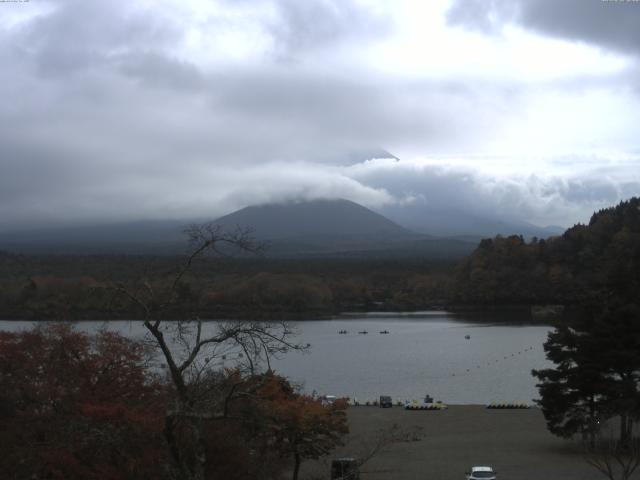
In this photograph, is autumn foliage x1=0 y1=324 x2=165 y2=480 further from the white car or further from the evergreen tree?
the evergreen tree

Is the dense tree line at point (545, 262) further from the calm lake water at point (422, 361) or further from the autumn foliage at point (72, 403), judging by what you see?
the autumn foliage at point (72, 403)

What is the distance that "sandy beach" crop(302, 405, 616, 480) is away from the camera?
14.0 meters

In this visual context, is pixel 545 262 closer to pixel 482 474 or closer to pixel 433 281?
pixel 433 281

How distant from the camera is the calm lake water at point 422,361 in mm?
27188

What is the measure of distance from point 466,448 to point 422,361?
19.5 metres

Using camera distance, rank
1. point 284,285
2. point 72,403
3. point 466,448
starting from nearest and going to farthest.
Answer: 1. point 72,403
2. point 466,448
3. point 284,285

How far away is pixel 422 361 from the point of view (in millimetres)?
36000

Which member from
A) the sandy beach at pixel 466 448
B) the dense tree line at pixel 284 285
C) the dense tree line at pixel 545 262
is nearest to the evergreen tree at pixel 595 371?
the sandy beach at pixel 466 448

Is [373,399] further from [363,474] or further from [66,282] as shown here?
[66,282]

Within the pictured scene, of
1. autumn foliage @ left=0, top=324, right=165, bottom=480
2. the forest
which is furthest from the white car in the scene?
the forest

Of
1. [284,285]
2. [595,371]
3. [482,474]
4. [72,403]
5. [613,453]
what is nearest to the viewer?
[72,403]

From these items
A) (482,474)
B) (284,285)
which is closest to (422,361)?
(482,474)

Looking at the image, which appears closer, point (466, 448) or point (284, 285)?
point (466, 448)

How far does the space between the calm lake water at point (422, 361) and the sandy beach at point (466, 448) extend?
3.43 meters
